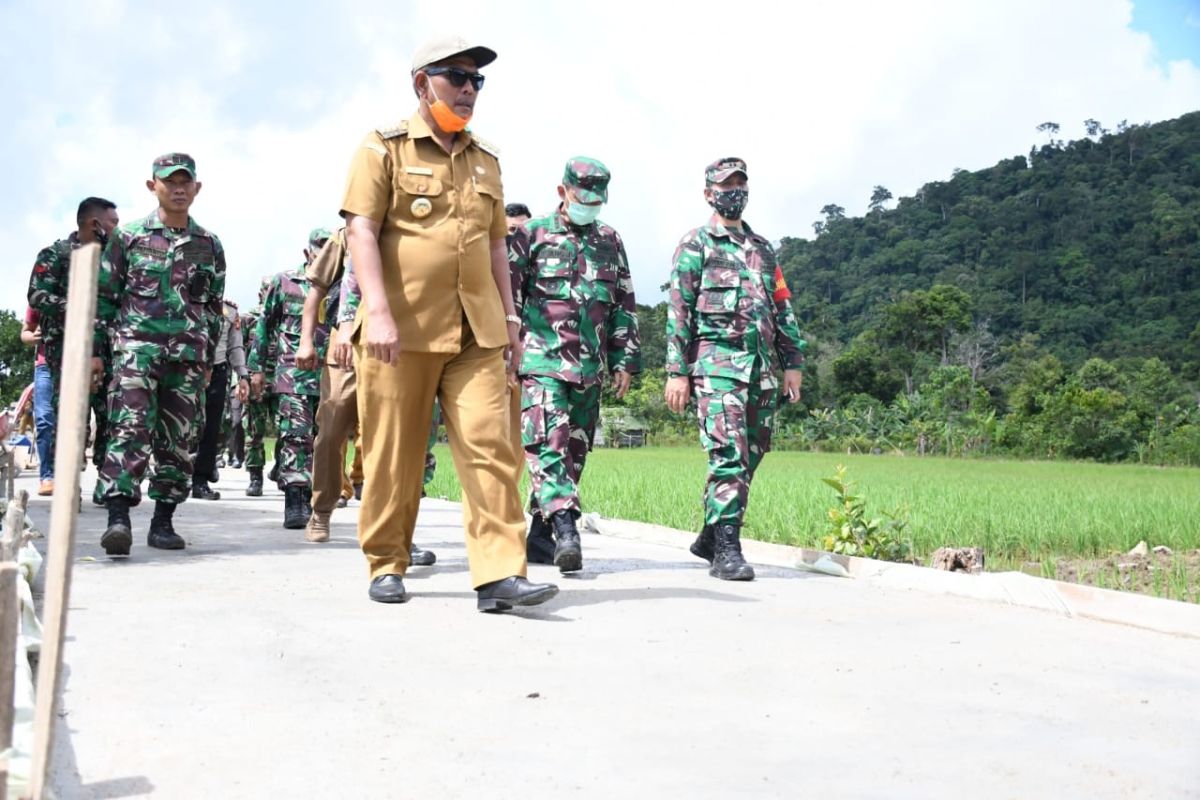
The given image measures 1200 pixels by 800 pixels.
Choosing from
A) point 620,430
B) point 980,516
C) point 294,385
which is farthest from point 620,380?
point 620,430

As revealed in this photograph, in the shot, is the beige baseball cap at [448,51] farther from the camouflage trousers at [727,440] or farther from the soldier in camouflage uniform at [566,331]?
the camouflage trousers at [727,440]

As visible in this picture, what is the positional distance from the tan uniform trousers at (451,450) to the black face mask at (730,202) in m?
1.81

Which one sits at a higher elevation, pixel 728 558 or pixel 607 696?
pixel 728 558

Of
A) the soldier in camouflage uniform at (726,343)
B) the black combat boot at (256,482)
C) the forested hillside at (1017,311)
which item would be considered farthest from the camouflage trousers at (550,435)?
the forested hillside at (1017,311)

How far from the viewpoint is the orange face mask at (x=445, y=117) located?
15.9 ft

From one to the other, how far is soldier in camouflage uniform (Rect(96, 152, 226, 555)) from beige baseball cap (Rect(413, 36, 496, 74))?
6.70 feet

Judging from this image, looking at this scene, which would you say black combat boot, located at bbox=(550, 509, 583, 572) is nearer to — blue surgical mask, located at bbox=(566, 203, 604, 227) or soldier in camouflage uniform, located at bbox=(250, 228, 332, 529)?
blue surgical mask, located at bbox=(566, 203, 604, 227)

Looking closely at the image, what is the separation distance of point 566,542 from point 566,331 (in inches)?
41.6

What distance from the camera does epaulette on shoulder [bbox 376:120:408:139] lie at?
4.87 metres

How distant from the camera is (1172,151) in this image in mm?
99688

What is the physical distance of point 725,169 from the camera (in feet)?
20.8

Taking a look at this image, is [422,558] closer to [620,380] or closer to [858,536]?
[620,380]

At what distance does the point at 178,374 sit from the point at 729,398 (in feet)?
8.96

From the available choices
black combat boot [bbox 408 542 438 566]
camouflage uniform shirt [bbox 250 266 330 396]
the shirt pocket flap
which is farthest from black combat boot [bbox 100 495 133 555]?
the shirt pocket flap
